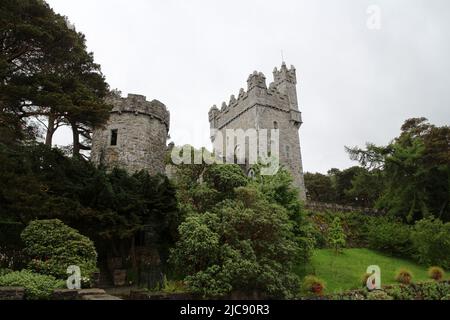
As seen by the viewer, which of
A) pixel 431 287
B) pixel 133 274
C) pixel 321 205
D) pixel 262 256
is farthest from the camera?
pixel 321 205

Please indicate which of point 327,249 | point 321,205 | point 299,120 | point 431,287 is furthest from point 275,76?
point 431,287

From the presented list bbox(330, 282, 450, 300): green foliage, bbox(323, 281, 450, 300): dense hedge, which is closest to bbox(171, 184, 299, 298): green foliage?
bbox(323, 281, 450, 300): dense hedge

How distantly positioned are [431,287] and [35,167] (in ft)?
60.1

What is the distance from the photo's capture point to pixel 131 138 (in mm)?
21984

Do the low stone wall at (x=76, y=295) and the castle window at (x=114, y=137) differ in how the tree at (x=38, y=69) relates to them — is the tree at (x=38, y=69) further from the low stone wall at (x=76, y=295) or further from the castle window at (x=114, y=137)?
the low stone wall at (x=76, y=295)

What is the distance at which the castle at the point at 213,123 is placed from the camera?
21.8 m

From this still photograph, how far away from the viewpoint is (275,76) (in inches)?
1507

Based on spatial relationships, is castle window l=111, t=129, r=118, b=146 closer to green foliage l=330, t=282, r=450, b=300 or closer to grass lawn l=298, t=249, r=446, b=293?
grass lawn l=298, t=249, r=446, b=293

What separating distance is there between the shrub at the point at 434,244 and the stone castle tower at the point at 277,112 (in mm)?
10987

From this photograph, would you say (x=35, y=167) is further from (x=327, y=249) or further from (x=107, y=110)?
(x=327, y=249)

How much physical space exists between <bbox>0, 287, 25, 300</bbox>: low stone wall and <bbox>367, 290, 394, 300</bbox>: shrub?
1311 cm

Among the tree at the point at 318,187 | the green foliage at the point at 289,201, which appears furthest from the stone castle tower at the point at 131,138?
the tree at the point at 318,187

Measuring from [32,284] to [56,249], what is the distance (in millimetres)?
2230

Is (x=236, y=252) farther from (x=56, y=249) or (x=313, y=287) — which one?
(x=56, y=249)
